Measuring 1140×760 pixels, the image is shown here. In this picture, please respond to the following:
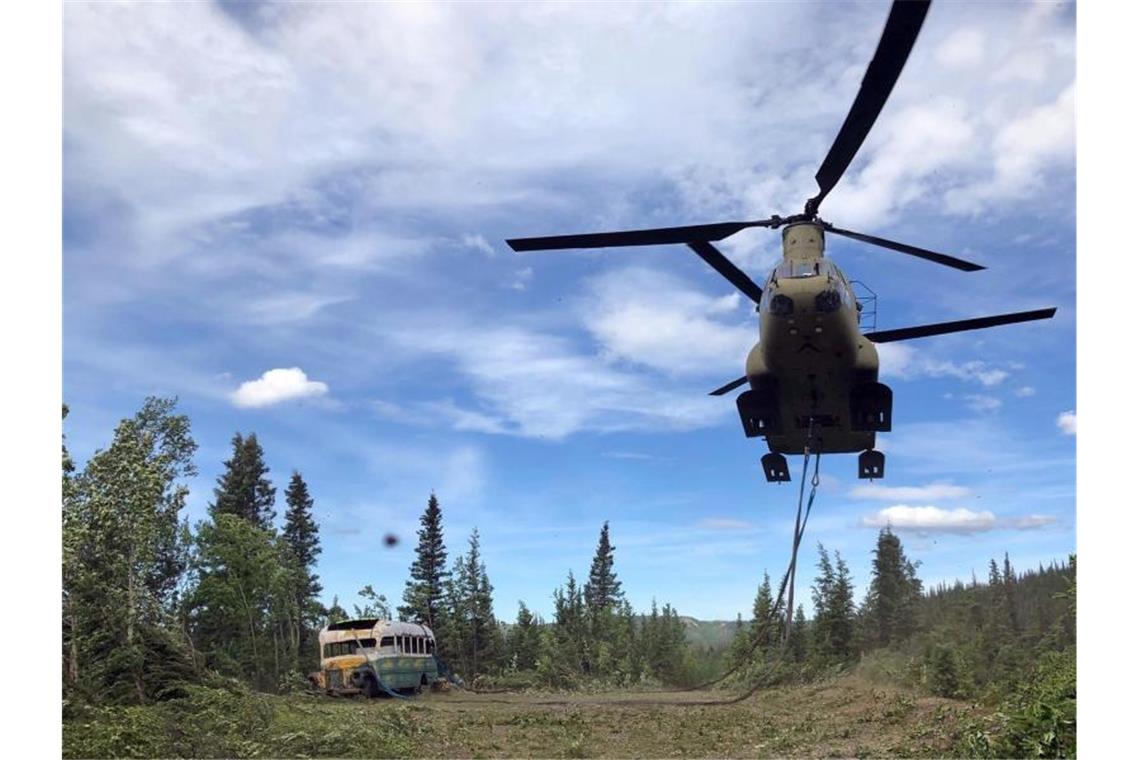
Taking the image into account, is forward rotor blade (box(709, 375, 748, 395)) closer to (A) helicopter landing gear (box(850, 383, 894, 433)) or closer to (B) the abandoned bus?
(A) helicopter landing gear (box(850, 383, 894, 433))

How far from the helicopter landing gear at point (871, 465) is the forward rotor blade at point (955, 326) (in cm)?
191

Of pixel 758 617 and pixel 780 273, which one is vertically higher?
pixel 780 273

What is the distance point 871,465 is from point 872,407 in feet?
5.38

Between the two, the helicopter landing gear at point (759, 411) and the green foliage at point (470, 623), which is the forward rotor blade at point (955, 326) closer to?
the helicopter landing gear at point (759, 411)

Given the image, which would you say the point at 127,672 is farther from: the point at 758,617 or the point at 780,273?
the point at 758,617

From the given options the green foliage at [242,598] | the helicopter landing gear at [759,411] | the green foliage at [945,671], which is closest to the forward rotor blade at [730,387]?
the helicopter landing gear at [759,411]

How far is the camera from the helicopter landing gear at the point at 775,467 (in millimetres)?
13992

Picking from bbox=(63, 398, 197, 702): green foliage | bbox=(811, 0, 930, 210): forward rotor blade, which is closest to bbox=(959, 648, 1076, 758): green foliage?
bbox=(811, 0, 930, 210): forward rotor blade

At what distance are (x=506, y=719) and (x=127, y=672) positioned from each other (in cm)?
848

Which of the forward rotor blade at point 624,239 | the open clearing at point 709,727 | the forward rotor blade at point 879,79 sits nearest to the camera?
the forward rotor blade at point 879,79
